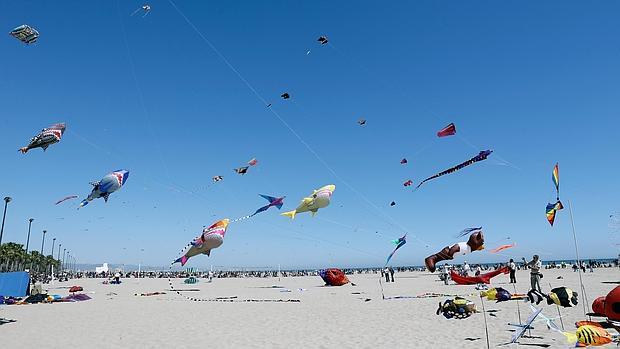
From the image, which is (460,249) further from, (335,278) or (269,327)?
(335,278)

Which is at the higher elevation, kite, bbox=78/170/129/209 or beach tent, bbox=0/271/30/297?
kite, bbox=78/170/129/209

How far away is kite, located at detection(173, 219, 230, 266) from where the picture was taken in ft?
38.1

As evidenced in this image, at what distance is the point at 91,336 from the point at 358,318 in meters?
8.18

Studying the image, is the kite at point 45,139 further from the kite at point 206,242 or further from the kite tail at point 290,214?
the kite tail at point 290,214

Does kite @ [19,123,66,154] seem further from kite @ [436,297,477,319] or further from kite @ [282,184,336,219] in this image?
kite @ [436,297,477,319]

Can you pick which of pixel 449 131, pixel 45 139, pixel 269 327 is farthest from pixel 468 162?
pixel 45 139

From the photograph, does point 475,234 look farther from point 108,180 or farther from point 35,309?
point 35,309

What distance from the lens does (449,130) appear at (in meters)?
15.2

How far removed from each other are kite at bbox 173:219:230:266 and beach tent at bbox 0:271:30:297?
17.3 meters

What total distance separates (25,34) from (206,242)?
303 inches

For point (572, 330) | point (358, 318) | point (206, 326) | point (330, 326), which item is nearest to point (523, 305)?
point (572, 330)

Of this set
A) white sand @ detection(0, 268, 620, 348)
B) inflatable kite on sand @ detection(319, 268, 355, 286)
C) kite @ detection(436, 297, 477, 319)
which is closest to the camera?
white sand @ detection(0, 268, 620, 348)

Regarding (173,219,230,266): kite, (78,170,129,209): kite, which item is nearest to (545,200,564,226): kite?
(173,219,230,266): kite

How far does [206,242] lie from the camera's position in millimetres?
11617
